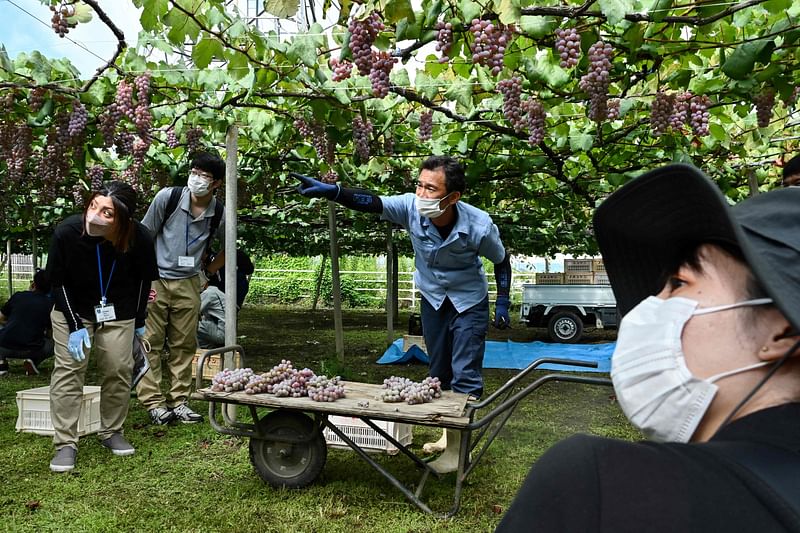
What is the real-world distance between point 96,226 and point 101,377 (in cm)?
105

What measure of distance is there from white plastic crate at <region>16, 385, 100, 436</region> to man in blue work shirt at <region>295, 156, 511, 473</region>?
2317 mm

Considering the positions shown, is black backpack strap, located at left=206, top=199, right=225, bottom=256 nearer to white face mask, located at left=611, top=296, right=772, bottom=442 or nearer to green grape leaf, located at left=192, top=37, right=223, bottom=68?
green grape leaf, located at left=192, top=37, right=223, bottom=68

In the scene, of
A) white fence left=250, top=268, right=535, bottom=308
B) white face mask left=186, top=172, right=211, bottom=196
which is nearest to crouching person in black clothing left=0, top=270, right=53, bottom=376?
white face mask left=186, top=172, right=211, bottom=196

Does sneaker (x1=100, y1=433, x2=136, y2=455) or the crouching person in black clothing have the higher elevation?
the crouching person in black clothing

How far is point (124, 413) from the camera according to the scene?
14.8ft

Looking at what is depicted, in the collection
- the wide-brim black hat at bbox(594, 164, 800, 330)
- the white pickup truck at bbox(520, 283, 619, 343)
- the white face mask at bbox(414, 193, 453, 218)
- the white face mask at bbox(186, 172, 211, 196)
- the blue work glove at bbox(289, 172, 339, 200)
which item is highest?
the white face mask at bbox(186, 172, 211, 196)

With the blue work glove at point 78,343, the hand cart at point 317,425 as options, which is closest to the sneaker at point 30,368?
the blue work glove at point 78,343

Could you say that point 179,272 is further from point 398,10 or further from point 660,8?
point 660,8

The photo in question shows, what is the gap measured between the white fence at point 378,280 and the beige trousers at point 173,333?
17404mm

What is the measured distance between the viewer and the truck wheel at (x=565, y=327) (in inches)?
495

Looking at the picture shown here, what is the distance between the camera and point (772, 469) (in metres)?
0.60

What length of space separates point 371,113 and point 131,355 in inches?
99.0

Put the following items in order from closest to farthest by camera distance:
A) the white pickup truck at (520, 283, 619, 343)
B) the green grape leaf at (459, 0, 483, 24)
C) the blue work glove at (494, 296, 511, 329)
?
the green grape leaf at (459, 0, 483, 24) < the blue work glove at (494, 296, 511, 329) < the white pickup truck at (520, 283, 619, 343)

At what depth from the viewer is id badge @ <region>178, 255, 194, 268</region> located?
5.25 meters
